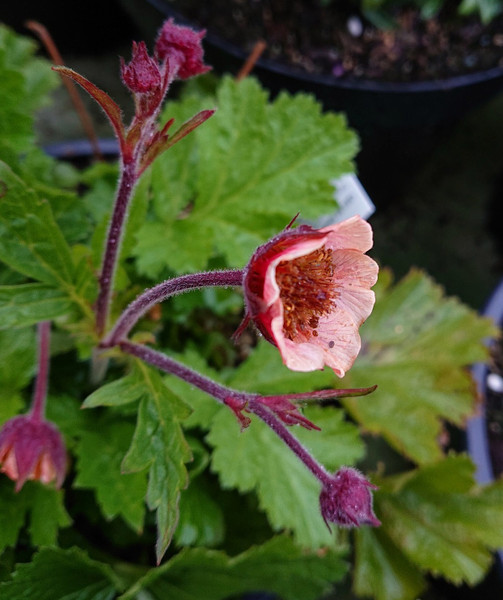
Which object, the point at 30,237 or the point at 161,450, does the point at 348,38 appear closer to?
the point at 30,237

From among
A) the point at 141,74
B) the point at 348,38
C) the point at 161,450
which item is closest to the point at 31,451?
the point at 161,450

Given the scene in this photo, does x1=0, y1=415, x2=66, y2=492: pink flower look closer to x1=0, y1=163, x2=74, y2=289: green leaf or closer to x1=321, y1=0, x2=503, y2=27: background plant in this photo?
x1=0, y1=163, x2=74, y2=289: green leaf

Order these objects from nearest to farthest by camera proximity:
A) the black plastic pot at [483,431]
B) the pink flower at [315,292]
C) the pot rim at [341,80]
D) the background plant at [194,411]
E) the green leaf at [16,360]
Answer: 1. the pink flower at [315,292]
2. the background plant at [194,411]
3. the green leaf at [16,360]
4. the black plastic pot at [483,431]
5. the pot rim at [341,80]

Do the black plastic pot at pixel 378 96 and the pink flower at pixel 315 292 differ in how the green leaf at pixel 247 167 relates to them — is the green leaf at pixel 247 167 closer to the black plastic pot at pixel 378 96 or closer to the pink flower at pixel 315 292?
the pink flower at pixel 315 292

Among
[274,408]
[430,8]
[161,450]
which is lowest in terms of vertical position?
[161,450]

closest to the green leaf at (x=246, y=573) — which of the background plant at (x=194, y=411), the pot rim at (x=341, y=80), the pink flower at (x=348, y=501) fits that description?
the background plant at (x=194, y=411)

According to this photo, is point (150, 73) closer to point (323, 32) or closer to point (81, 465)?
point (81, 465)

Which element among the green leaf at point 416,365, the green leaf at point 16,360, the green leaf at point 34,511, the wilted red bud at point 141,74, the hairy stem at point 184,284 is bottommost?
the green leaf at point 34,511
